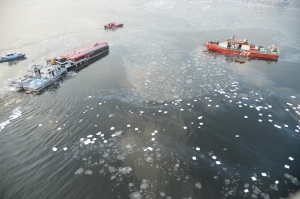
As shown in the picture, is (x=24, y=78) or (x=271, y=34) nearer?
(x=24, y=78)

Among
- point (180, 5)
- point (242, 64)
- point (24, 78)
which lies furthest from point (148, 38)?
point (180, 5)

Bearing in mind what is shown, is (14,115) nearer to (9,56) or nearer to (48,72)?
(48,72)

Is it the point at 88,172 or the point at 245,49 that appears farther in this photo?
the point at 245,49

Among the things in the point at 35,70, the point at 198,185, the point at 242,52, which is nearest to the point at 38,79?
the point at 35,70

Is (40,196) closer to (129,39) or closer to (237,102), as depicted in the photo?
(237,102)

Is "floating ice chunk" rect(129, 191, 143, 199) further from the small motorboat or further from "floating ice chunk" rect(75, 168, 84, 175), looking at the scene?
the small motorboat

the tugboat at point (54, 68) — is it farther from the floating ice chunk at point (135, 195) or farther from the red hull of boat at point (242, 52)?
the floating ice chunk at point (135, 195)
